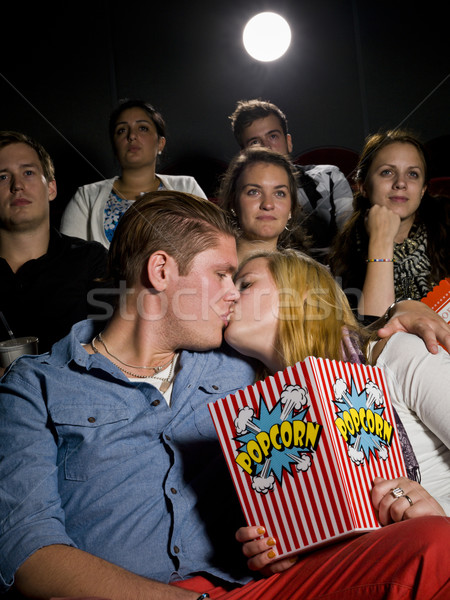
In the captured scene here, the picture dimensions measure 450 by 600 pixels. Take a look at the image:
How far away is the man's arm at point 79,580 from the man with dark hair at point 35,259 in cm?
106

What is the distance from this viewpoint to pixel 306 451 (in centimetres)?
88

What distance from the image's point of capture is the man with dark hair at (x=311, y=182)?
2.70 metres

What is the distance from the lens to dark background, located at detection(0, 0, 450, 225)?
4.13m

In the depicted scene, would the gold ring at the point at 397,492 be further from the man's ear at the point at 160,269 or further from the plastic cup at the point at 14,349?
the plastic cup at the point at 14,349

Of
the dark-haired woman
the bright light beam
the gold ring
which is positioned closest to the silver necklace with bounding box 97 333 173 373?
the gold ring

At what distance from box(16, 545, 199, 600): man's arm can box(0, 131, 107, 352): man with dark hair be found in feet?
3.47

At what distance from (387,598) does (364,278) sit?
148 centimetres

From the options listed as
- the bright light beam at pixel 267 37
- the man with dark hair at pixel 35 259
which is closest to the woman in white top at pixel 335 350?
the man with dark hair at pixel 35 259

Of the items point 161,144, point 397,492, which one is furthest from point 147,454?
point 161,144

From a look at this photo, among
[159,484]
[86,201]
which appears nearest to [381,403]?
[159,484]

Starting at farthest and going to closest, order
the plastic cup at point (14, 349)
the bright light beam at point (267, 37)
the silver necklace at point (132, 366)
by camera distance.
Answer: the bright light beam at point (267, 37) < the plastic cup at point (14, 349) < the silver necklace at point (132, 366)

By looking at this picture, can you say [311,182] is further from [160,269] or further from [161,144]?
[160,269]

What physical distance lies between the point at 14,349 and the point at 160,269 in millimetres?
534

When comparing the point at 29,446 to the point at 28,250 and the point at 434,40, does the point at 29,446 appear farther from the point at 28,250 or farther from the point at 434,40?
the point at 434,40
